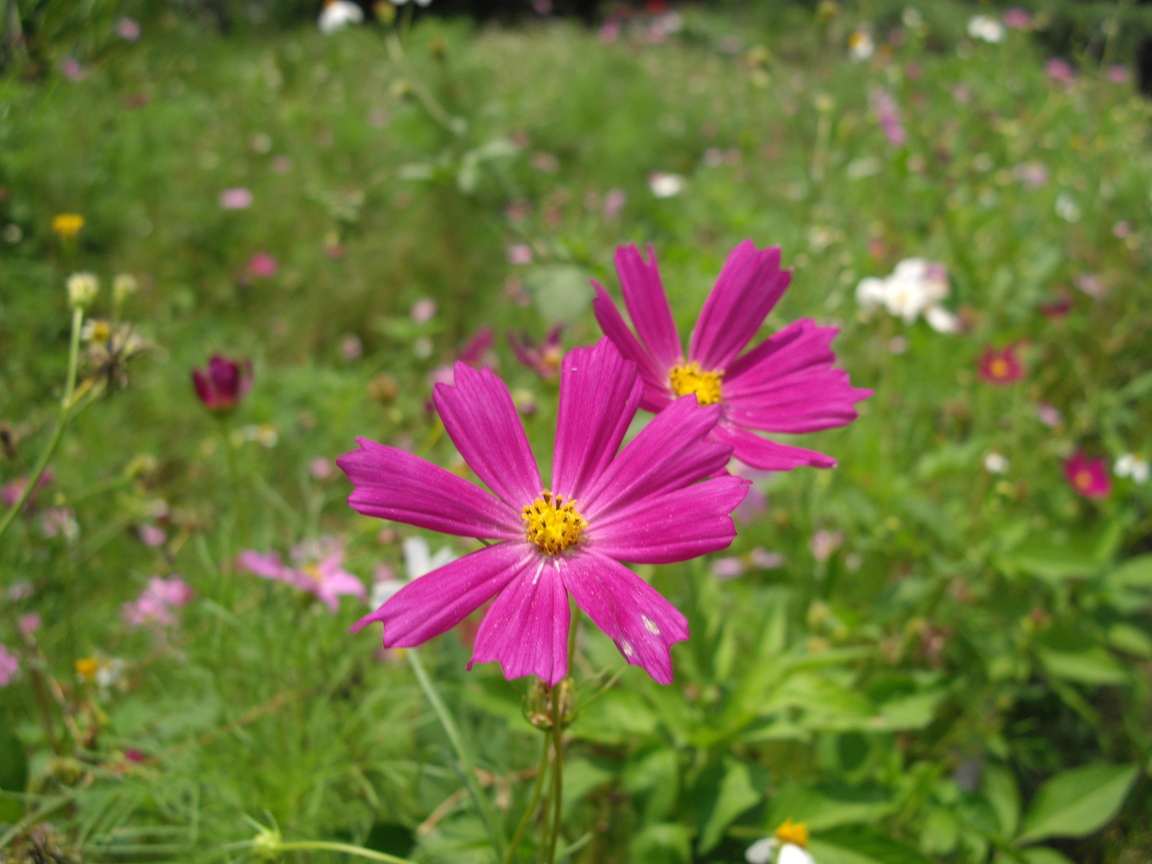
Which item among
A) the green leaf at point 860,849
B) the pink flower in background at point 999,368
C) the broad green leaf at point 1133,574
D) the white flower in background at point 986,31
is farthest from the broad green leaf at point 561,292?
the white flower in background at point 986,31

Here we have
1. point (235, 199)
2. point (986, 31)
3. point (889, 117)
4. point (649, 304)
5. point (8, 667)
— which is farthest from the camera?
point (889, 117)

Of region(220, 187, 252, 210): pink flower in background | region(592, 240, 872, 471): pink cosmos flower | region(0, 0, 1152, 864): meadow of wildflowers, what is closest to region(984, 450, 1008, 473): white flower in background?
region(0, 0, 1152, 864): meadow of wildflowers

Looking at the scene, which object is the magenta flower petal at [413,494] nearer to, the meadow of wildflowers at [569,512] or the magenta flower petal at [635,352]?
the meadow of wildflowers at [569,512]

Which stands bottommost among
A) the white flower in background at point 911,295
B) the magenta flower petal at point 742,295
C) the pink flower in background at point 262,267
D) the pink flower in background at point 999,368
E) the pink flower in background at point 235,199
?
the magenta flower petal at point 742,295

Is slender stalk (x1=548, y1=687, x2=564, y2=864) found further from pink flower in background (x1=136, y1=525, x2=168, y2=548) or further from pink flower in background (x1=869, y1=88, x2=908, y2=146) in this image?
pink flower in background (x1=869, y1=88, x2=908, y2=146)

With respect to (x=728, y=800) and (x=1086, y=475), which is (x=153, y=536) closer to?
(x=728, y=800)

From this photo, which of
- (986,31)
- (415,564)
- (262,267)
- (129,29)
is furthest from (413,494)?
(129,29)

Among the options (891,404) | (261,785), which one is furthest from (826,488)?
(261,785)
